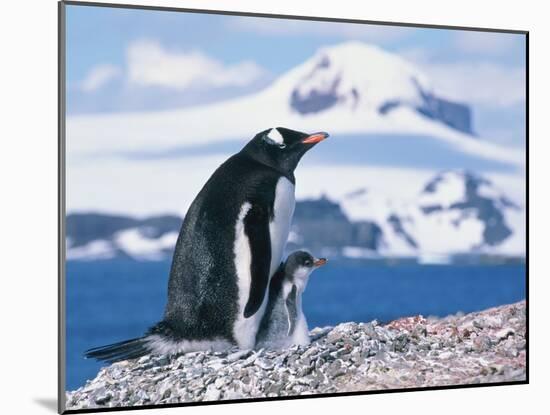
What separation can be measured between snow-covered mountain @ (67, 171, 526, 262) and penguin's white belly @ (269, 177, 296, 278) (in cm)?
7

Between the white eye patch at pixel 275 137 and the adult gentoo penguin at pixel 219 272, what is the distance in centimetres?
23

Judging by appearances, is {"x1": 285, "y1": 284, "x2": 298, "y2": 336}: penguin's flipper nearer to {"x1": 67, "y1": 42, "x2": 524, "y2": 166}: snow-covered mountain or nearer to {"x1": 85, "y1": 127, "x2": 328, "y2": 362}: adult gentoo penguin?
{"x1": 85, "y1": 127, "x2": 328, "y2": 362}: adult gentoo penguin

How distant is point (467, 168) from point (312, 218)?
97 centimetres

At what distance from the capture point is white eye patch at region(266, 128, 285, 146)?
6.07 meters

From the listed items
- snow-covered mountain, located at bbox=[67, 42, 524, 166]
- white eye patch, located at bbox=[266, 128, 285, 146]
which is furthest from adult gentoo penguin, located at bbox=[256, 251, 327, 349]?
snow-covered mountain, located at bbox=[67, 42, 524, 166]

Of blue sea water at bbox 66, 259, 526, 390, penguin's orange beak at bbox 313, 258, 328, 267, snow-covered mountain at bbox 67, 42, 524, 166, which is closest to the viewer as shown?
blue sea water at bbox 66, 259, 526, 390

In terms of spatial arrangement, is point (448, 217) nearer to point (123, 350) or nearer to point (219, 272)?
point (219, 272)

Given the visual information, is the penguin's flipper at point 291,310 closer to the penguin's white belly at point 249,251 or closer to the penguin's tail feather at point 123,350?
the penguin's white belly at point 249,251

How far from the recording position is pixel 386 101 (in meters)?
6.38

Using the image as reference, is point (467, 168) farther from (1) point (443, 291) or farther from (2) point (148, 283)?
(2) point (148, 283)

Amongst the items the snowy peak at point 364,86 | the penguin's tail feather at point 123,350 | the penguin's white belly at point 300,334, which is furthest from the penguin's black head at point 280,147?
the penguin's tail feather at point 123,350

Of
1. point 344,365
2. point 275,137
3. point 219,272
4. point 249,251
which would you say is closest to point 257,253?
point 249,251

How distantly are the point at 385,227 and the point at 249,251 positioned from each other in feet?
2.72

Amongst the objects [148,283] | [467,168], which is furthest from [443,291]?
[148,283]
